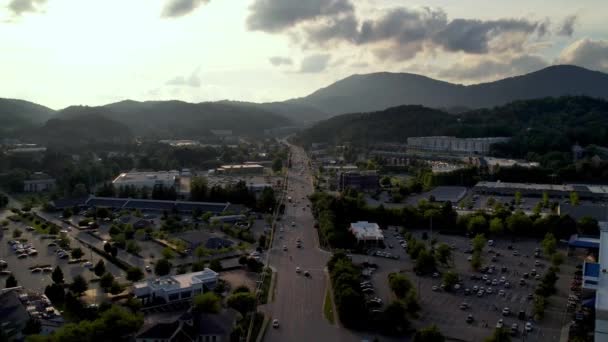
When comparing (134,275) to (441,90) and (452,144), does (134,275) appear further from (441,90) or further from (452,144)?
(441,90)

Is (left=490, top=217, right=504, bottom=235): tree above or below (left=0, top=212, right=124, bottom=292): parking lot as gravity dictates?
above

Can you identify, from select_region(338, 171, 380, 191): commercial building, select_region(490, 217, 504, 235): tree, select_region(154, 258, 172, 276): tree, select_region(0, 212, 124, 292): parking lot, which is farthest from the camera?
select_region(338, 171, 380, 191): commercial building

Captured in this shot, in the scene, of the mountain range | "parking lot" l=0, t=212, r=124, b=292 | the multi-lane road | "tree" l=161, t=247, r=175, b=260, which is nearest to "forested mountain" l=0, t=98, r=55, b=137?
the mountain range

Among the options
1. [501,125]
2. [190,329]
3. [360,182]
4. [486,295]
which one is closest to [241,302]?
[190,329]

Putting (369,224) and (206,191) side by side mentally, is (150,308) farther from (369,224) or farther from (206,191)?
(206,191)

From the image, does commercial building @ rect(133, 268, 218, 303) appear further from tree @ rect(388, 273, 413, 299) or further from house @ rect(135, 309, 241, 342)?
tree @ rect(388, 273, 413, 299)

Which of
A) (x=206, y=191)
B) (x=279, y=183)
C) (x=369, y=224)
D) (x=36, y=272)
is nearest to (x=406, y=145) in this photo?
(x=279, y=183)
